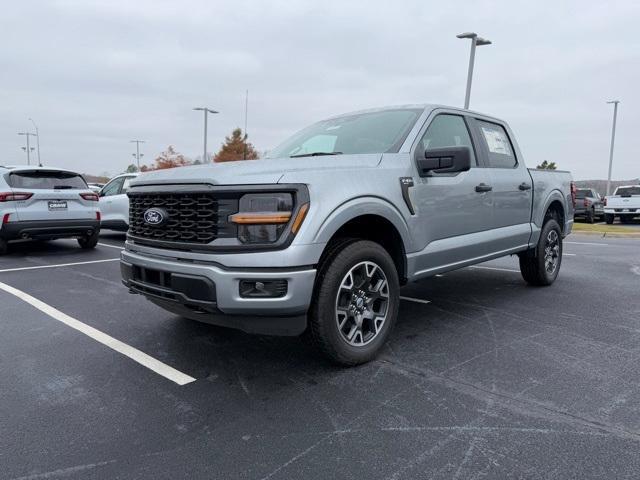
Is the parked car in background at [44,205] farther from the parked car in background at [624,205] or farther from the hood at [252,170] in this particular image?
the parked car in background at [624,205]

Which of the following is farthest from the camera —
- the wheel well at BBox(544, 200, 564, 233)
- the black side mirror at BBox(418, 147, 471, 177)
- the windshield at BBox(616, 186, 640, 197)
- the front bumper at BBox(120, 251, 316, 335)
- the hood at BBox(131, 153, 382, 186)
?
the windshield at BBox(616, 186, 640, 197)

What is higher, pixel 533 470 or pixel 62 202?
pixel 62 202

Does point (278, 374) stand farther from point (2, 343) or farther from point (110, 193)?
point (110, 193)

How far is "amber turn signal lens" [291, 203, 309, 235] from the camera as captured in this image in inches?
113

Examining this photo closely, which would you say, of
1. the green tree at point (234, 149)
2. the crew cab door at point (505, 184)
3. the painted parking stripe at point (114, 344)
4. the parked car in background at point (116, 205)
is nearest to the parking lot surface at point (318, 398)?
the painted parking stripe at point (114, 344)

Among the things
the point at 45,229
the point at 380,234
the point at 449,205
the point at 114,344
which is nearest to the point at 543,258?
the point at 449,205

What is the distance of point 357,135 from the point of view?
4191mm

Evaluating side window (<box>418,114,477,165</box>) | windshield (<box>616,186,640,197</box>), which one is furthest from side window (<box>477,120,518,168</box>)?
windshield (<box>616,186,640,197</box>)

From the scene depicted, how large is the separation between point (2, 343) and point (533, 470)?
3859 mm

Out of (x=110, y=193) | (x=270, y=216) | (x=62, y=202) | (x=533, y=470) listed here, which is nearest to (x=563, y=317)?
(x=533, y=470)

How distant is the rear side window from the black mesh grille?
5.94 meters

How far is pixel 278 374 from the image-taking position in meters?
3.23

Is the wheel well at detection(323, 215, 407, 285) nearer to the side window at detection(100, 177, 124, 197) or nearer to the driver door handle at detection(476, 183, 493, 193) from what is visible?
the driver door handle at detection(476, 183, 493, 193)

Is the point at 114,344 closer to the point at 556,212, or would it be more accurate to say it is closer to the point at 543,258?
the point at 543,258
